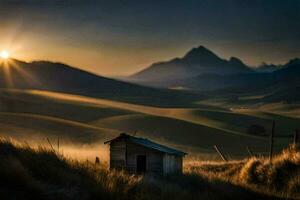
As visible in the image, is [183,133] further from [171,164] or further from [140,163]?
[140,163]

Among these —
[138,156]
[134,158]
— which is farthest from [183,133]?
[134,158]

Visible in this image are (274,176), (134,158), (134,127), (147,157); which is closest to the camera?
(274,176)

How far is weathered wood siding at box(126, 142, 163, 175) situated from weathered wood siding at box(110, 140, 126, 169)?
0.22m

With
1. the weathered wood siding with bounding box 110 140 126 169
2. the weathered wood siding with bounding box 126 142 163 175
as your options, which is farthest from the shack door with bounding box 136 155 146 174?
the weathered wood siding with bounding box 110 140 126 169

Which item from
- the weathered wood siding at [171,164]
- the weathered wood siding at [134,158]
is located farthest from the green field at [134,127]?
the weathered wood siding at [134,158]

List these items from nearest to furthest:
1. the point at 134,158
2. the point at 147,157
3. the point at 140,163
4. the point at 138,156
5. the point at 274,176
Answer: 1. the point at 274,176
2. the point at 134,158
3. the point at 147,157
4. the point at 138,156
5. the point at 140,163

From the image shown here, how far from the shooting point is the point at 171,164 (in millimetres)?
31688

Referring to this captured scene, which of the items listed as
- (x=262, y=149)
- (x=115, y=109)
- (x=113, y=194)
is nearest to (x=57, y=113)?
(x=115, y=109)

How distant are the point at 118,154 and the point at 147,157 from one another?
1.42 meters

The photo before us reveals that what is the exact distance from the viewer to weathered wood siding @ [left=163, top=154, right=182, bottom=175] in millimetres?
30800

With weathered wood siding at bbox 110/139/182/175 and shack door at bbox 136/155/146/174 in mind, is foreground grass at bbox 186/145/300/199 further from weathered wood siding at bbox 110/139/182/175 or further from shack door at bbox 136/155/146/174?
shack door at bbox 136/155/146/174

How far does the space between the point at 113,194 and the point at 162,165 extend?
17.4 metres

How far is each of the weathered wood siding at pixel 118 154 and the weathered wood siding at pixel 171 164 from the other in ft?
6.54

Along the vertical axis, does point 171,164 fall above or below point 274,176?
above
